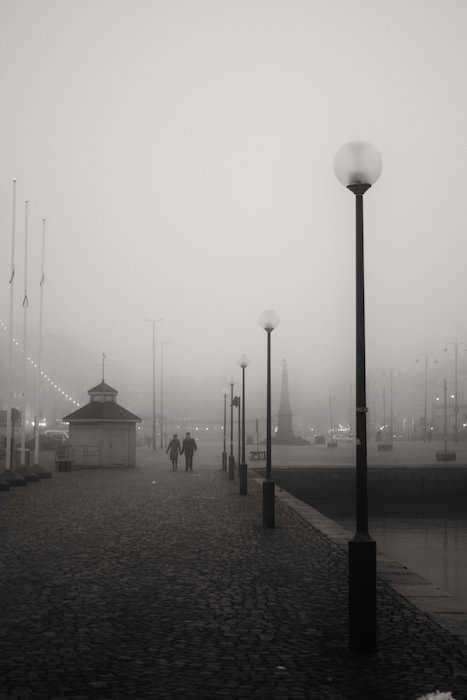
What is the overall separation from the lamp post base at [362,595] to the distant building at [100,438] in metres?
37.5

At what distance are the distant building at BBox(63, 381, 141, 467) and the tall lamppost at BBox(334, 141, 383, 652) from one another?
3704 centimetres

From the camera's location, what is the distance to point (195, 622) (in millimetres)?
8977

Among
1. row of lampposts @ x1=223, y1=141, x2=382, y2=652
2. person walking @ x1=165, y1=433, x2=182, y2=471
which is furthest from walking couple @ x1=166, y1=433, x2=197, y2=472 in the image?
row of lampposts @ x1=223, y1=141, x2=382, y2=652

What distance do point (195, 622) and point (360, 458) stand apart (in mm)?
2220

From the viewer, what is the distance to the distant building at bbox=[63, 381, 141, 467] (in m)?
45.2

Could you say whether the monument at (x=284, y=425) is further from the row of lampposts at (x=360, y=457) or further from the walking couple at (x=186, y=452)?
the row of lampposts at (x=360, y=457)

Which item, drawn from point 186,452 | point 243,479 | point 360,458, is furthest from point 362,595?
point 186,452

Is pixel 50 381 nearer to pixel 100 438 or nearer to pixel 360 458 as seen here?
pixel 100 438

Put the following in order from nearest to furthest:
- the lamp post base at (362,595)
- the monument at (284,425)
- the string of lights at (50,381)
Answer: the lamp post base at (362,595) < the monument at (284,425) < the string of lights at (50,381)

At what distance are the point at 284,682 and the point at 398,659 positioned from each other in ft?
3.86

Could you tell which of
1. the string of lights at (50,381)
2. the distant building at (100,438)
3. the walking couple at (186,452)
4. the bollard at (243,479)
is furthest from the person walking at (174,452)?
Answer: the string of lights at (50,381)

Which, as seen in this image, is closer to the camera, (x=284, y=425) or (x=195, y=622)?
(x=195, y=622)

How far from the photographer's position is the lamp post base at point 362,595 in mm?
7922

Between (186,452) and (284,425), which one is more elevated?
(284,425)
